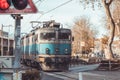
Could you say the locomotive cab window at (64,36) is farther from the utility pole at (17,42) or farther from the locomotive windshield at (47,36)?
the utility pole at (17,42)

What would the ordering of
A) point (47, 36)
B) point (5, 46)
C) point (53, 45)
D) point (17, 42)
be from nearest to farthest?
1. point (17, 42)
2. point (53, 45)
3. point (47, 36)
4. point (5, 46)

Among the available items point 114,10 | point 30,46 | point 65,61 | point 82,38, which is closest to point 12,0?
point 65,61

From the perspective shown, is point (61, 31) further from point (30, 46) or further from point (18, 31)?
point (18, 31)

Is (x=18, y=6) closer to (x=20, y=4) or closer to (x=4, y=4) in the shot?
(x=20, y=4)

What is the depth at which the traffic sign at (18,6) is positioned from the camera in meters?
10.1

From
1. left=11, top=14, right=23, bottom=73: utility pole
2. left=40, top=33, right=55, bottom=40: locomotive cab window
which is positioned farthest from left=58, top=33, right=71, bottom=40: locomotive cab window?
left=11, top=14, right=23, bottom=73: utility pole

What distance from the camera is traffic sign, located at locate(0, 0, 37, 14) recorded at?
10.1 meters

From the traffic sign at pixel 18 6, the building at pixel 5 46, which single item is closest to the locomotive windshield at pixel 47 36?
the traffic sign at pixel 18 6

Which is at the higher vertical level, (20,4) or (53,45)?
(53,45)

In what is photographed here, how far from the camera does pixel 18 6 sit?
1013 centimetres

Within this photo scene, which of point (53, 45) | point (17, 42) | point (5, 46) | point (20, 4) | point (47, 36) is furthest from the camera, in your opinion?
point (5, 46)

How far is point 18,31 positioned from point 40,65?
26.9m

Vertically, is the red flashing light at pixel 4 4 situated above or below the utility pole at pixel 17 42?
above

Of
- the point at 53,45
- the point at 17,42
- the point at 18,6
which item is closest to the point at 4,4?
the point at 18,6
